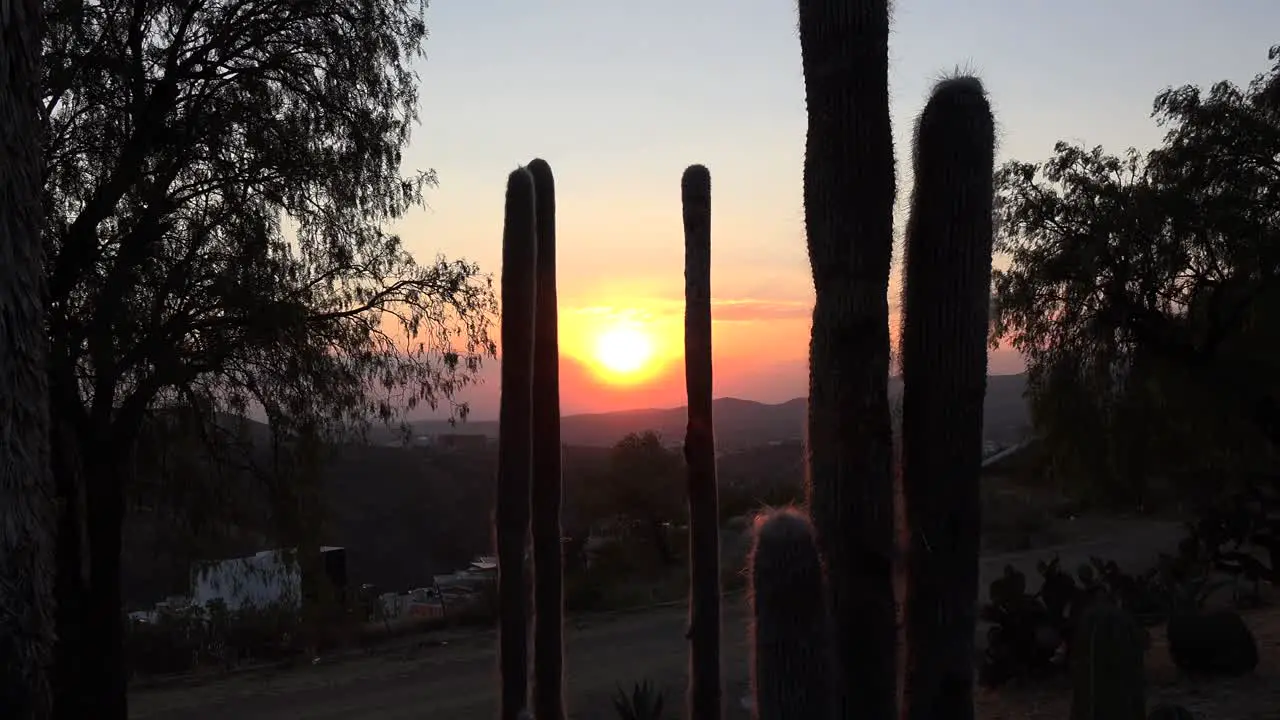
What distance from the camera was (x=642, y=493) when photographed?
2636cm

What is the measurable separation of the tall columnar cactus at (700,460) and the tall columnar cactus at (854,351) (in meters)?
3.31

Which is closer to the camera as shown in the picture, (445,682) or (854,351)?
(854,351)

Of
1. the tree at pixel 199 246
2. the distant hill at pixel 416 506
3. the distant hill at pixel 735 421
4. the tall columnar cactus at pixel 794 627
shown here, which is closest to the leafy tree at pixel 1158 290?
the distant hill at pixel 416 506

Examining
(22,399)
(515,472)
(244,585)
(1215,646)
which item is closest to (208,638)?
(244,585)

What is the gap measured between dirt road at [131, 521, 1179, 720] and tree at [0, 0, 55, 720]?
7.45 m

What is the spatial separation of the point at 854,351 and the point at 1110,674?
6.74 ft

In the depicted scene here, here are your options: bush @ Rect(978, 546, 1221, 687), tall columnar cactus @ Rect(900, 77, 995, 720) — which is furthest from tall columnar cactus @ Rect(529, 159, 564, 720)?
bush @ Rect(978, 546, 1221, 687)

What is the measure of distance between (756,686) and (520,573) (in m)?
2.22

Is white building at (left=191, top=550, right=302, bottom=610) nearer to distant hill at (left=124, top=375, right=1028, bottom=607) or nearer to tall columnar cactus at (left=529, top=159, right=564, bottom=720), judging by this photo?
distant hill at (left=124, top=375, right=1028, bottom=607)

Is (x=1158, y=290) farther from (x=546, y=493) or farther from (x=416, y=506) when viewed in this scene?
(x=416, y=506)

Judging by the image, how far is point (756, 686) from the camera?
4.07 metres

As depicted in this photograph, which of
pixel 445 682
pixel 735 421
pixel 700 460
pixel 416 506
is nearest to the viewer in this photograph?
pixel 700 460

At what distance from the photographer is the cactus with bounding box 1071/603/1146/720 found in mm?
4836

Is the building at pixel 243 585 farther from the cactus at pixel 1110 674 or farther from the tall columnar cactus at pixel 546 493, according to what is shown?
the cactus at pixel 1110 674
